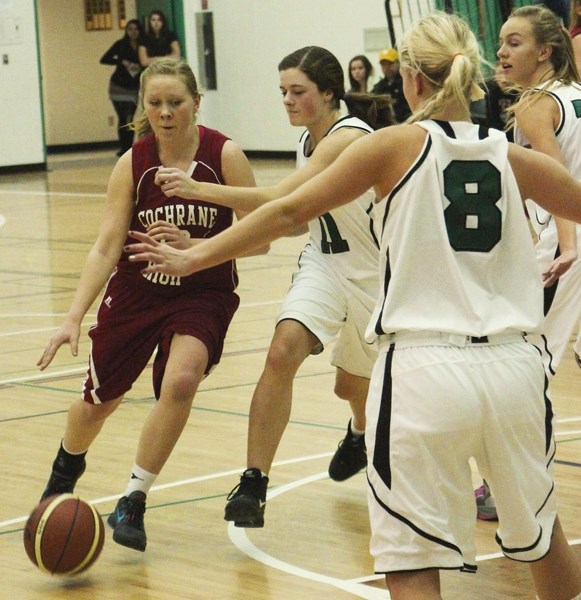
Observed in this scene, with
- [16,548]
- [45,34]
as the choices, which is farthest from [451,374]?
[45,34]

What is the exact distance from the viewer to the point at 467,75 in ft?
10.3

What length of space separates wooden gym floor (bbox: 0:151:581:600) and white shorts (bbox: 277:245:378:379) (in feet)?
1.86

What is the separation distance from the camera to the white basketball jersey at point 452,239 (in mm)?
3023

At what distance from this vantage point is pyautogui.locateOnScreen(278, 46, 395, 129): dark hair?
4777mm

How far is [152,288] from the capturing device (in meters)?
4.64

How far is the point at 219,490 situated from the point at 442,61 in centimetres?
245

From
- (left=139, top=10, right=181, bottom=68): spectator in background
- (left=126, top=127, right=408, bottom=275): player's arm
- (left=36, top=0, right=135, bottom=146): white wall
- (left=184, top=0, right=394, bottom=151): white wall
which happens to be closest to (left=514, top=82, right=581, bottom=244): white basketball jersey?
(left=126, top=127, right=408, bottom=275): player's arm

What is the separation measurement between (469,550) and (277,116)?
62.6ft

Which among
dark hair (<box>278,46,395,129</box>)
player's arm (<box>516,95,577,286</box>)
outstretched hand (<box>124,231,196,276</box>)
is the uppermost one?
dark hair (<box>278,46,395,129</box>)

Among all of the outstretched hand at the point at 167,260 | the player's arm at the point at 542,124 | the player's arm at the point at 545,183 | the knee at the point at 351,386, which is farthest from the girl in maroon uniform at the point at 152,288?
the player's arm at the point at 545,183

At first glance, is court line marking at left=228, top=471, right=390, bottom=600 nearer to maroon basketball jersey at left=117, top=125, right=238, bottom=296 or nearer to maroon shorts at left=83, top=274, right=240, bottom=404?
maroon shorts at left=83, top=274, right=240, bottom=404

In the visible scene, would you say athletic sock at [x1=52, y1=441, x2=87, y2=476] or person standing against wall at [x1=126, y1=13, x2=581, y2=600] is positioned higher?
person standing against wall at [x1=126, y1=13, x2=581, y2=600]

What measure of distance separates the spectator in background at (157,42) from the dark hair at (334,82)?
55.3ft

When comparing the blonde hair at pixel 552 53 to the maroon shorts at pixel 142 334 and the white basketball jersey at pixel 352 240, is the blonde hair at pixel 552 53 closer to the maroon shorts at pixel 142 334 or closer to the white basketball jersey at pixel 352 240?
the white basketball jersey at pixel 352 240
